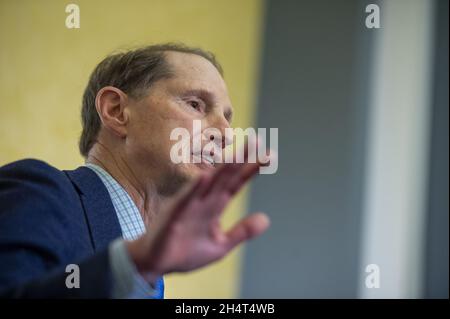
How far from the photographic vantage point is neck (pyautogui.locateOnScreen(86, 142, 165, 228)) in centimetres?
90

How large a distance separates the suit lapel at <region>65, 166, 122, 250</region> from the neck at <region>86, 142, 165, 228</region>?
0.13 m

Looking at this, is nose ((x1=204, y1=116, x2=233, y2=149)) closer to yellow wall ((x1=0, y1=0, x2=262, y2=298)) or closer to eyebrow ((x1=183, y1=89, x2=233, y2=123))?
eyebrow ((x1=183, y1=89, x2=233, y2=123))

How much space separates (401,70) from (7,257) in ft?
4.42

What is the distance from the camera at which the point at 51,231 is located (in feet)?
1.91

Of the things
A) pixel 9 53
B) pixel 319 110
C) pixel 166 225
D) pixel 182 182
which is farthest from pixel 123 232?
pixel 319 110

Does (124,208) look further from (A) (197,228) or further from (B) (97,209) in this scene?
(A) (197,228)

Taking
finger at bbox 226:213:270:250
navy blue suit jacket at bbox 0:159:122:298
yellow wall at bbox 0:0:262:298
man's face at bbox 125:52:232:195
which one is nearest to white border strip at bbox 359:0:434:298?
yellow wall at bbox 0:0:262:298

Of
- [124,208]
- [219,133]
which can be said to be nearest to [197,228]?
[124,208]

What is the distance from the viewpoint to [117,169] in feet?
2.98

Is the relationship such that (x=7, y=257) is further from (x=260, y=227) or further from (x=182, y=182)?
(x=182, y=182)

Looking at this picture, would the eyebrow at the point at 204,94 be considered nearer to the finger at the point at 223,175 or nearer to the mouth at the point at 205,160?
the mouth at the point at 205,160

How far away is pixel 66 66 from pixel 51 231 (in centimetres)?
100

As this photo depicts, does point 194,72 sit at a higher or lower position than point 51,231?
higher

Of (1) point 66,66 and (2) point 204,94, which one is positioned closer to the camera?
(2) point 204,94
